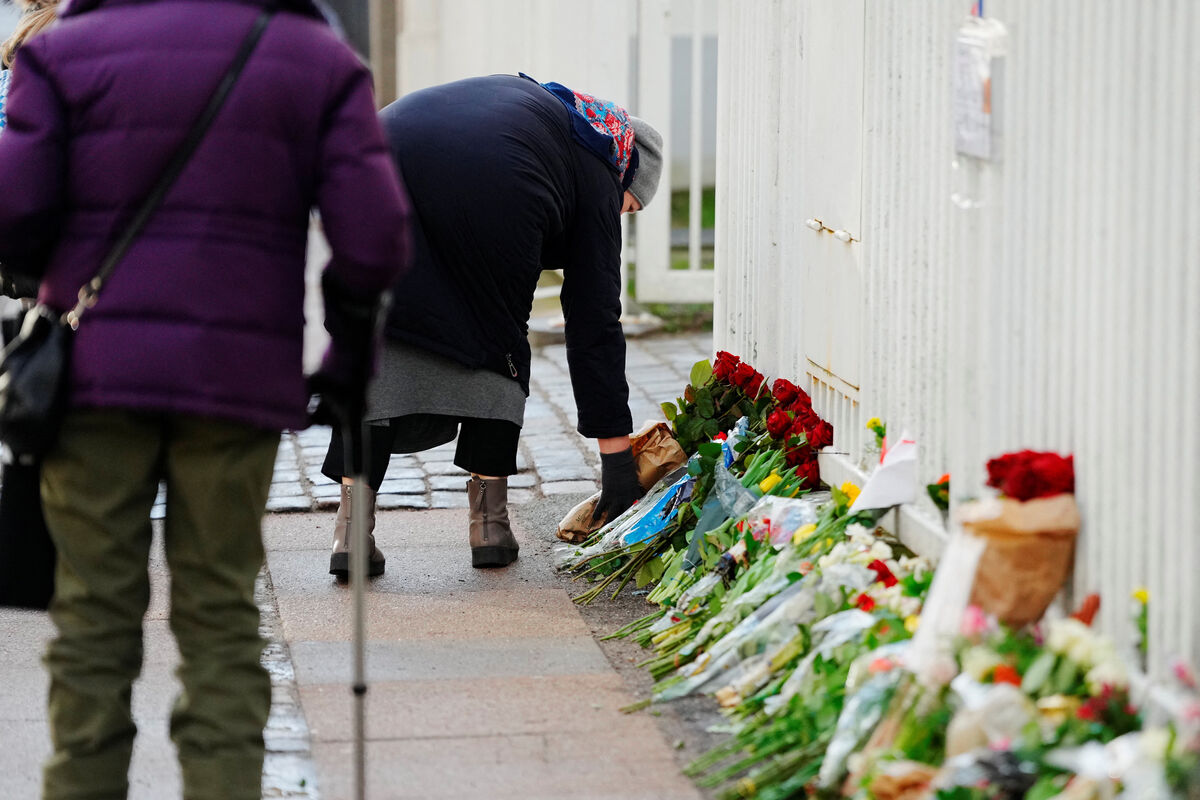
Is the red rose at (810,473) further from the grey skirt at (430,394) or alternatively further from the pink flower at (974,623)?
the pink flower at (974,623)

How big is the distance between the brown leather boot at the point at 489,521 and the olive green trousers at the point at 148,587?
223 centimetres

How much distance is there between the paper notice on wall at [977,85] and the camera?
11.6ft

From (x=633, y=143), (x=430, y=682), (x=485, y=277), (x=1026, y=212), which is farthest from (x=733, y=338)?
(x=1026, y=212)

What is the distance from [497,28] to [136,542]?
32.7 feet

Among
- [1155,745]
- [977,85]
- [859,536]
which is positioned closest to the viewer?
[1155,745]

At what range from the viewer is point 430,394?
16.3 ft

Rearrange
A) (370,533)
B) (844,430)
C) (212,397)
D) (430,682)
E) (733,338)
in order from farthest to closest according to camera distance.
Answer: (733,338), (370,533), (844,430), (430,682), (212,397)

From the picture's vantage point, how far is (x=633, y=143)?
5.25m

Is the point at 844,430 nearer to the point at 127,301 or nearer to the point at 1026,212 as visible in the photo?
the point at 1026,212

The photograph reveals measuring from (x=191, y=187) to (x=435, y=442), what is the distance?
234 centimetres

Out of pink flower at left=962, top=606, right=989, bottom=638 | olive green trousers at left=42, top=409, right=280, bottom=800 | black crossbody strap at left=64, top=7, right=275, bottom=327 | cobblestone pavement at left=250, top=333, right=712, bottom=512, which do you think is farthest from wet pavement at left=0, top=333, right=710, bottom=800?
black crossbody strap at left=64, top=7, right=275, bottom=327

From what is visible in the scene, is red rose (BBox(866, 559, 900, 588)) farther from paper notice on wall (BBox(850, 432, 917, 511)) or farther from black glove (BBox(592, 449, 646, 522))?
black glove (BBox(592, 449, 646, 522))

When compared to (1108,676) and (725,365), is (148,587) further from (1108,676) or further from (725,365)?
(725,365)

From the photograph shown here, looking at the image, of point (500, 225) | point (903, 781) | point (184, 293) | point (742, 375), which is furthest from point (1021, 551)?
point (742, 375)
